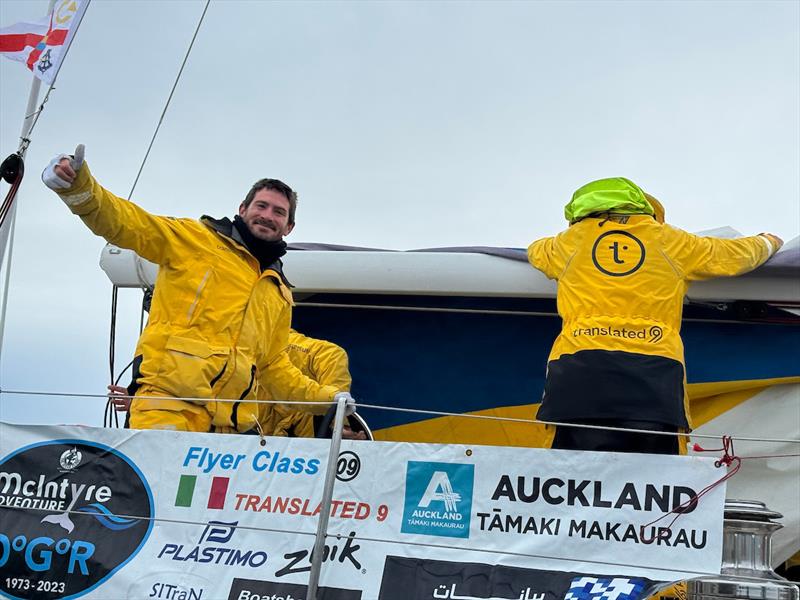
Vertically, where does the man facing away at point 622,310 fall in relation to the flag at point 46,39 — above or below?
below

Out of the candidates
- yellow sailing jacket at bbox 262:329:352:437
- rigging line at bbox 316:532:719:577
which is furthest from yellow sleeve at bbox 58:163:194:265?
rigging line at bbox 316:532:719:577

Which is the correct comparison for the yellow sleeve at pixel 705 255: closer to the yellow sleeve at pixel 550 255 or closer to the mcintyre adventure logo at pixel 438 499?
the yellow sleeve at pixel 550 255

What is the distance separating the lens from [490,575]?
9.06 ft

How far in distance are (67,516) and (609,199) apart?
2.54 metres

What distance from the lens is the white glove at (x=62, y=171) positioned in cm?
329

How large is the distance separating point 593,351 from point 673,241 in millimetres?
659

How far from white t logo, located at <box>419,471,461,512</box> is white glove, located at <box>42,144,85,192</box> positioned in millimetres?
1658

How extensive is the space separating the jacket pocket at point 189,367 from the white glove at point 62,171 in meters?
0.76

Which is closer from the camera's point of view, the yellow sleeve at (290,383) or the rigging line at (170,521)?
the rigging line at (170,521)

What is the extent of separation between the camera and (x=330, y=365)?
16.3 ft

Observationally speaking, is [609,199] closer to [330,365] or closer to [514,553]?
[330,365]

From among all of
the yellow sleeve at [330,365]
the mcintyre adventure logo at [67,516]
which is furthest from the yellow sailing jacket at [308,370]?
the mcintyre adventure logo at [67,516]

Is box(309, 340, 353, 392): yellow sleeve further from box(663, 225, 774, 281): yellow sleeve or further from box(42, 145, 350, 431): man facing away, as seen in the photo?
box(663, 225, 774, 281): yellow sleeve

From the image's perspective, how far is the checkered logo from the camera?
2.62 meters
